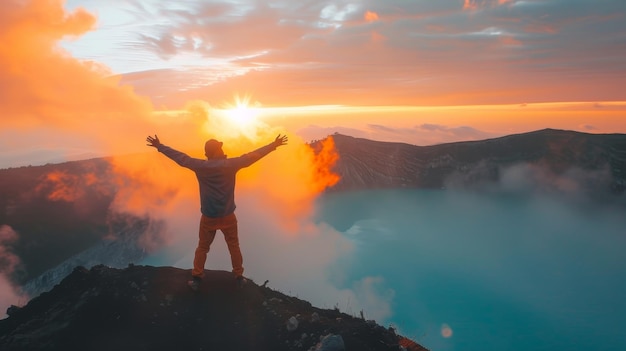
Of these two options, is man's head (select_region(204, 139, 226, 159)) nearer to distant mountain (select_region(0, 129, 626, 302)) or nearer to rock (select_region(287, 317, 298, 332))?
rock (select_region(287, 317, 298, 332))

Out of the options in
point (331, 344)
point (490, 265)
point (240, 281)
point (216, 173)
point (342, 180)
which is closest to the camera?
point (331, 344)

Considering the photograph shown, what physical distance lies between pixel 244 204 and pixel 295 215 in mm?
8371

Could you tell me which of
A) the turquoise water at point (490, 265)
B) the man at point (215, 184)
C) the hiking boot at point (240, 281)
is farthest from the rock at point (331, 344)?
the turquoise water at point (490, 265)

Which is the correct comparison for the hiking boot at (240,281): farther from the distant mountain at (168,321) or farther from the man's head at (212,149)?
the man's head at (212,149)

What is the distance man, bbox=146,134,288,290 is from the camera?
368 inches

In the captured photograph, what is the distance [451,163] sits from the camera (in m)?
63.8

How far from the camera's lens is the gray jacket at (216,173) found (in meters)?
9.36

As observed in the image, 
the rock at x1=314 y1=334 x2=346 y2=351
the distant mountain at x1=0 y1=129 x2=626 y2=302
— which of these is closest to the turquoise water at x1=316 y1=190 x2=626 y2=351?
the distant mountain at x1=0 y1=129 x2=626 y2=302

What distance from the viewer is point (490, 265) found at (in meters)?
39.1

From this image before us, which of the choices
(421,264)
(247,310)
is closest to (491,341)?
(421,264)

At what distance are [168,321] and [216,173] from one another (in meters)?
3.80

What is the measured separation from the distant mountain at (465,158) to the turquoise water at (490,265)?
2968 millimetres

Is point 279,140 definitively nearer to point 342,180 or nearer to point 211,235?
point 211,235

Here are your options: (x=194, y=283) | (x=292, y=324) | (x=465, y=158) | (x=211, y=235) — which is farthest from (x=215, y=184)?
(x=465, y=158)
